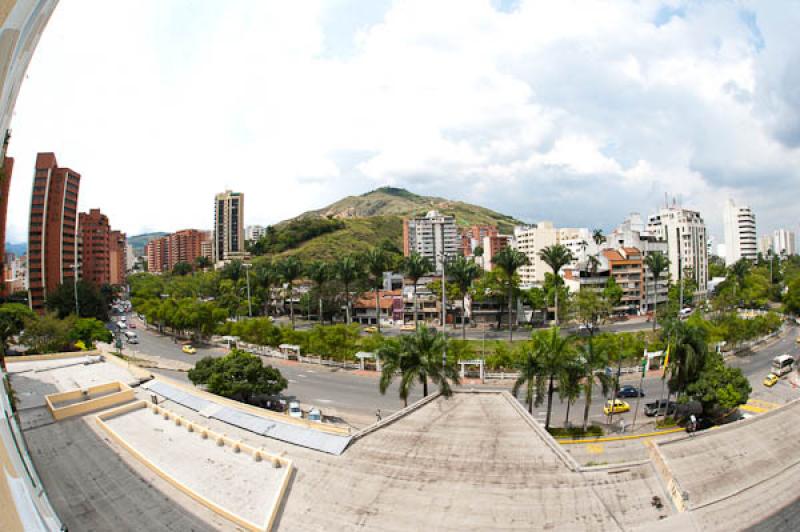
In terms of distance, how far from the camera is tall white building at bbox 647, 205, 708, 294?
7325 centimetres

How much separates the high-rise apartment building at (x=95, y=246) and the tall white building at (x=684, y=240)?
10482cm

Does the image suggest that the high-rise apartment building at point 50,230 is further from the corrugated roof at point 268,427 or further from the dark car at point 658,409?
the dark car at point 658,409

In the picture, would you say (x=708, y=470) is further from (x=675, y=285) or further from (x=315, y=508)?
(x=675, y=285)

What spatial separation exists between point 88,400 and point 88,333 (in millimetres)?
26657

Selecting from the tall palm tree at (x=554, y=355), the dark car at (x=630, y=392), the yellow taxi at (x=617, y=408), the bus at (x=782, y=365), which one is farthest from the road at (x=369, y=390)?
the tall palm tree at (x=554, y=355)

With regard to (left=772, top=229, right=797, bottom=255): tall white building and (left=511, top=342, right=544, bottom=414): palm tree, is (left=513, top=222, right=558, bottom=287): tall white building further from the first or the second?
(left=772, top=229, right=797, bottom=255): tall white building

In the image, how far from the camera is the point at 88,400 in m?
14.4

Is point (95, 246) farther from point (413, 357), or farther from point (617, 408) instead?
point (617, 408)

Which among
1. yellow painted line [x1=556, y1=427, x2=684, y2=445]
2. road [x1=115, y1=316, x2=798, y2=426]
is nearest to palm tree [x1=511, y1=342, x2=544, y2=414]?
yellow painted line [x1=556, y1=427, x2=684, y2=445]

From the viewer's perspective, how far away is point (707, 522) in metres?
9.62

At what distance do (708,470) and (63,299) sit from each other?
6300cm

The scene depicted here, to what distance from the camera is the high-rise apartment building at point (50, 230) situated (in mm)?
50750

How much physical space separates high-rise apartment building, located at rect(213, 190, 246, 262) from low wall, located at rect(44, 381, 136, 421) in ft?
401

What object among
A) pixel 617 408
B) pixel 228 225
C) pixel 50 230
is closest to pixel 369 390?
pixel 617 408
